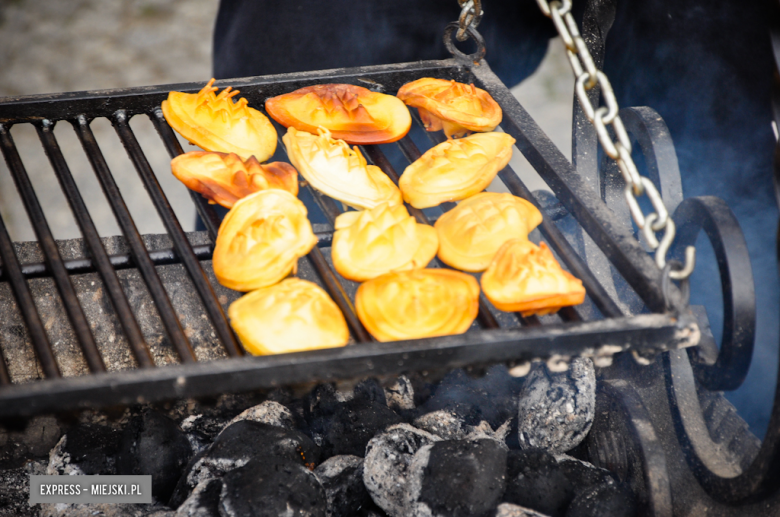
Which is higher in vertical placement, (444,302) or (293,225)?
(293,225)

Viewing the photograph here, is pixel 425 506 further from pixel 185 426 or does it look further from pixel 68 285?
pixel 68 285

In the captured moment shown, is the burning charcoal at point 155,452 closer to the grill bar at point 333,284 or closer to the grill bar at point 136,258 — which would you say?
the grill bar at point 136,258

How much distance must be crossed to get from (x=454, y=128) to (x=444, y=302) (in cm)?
75

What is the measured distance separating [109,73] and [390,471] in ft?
15.4

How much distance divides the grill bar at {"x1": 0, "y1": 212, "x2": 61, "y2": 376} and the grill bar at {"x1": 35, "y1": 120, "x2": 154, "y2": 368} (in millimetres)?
146

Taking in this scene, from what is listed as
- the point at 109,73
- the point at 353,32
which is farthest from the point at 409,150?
the point at 109,73

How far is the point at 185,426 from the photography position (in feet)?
6.34

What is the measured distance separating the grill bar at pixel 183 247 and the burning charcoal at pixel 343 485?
57cm

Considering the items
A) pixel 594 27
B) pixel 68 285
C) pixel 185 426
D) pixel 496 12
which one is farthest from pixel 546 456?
pixel 496 12

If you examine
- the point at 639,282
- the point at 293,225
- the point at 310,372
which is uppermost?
the point at 293,225

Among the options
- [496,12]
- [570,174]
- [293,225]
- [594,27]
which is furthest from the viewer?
[496,12]

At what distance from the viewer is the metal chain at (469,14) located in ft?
6.07

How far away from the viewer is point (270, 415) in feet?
6.10

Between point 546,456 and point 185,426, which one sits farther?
point 185,426
